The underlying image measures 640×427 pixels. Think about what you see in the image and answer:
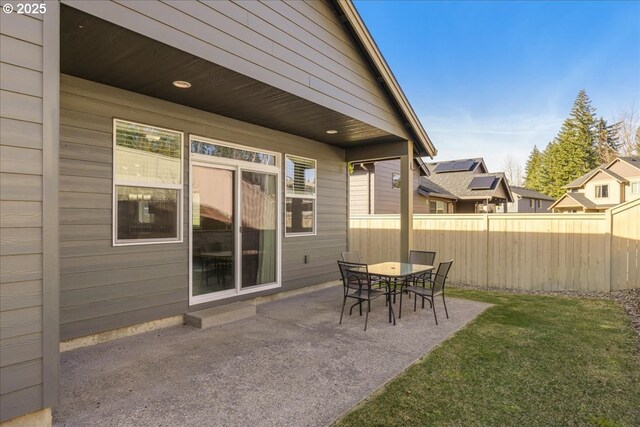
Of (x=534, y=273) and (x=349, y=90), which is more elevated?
(x=349, y=90)

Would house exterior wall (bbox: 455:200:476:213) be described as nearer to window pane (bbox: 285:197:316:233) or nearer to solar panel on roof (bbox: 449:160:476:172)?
solar panel on roof (bbox: 449:160:476:172)

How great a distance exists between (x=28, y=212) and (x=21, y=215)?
4 cm

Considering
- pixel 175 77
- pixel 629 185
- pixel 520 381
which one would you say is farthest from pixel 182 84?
pixel 629 185

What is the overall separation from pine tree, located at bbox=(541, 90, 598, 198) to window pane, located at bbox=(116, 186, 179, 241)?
38.3 metres

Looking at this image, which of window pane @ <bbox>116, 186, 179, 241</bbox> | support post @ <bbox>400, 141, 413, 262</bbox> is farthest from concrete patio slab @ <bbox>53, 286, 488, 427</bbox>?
support post @ <bbox>400, 141, 413, 262</bbox>

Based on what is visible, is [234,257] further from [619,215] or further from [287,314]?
[619,215]

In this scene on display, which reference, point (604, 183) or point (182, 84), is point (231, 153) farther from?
point (604, 183)

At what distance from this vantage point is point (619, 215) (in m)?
6.44

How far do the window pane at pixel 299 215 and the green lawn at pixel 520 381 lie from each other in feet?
10.9

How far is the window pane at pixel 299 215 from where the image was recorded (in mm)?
6441

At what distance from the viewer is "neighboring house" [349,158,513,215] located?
13562 millimetres

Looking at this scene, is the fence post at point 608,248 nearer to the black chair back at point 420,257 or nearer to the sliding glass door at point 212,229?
the black chair back at point 420,257

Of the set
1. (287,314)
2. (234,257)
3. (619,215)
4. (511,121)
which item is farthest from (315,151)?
(511,121)

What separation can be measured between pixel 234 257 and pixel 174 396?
2791mm
